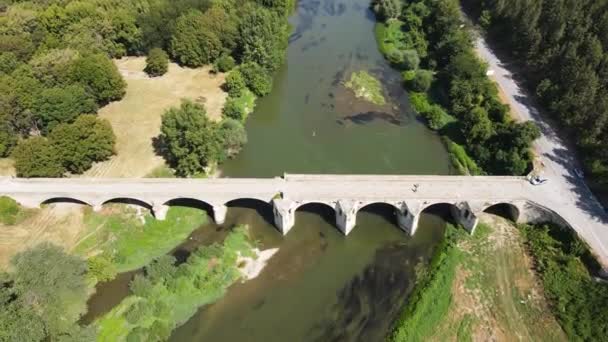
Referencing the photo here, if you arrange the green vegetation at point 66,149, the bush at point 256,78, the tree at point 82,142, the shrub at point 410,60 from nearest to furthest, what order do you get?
1. the green vegetation at point 66,149
2. the tree at point 82,142
3. the bush at point 256,78
4. the shrub at point 410,60

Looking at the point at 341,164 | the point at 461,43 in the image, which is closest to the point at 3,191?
the point at 341,164

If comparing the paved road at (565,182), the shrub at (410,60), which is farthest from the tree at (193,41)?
the paved road at (565,182)

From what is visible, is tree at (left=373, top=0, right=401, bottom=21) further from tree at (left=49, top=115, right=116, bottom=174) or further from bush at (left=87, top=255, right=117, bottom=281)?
bush at (left=87, top=255, right=117, bottom=281)

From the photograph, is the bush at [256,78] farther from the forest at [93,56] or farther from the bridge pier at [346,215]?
the bridge pier at [346,215]

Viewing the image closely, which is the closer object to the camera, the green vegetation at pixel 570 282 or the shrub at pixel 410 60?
the green vegetation at pixel 570 282

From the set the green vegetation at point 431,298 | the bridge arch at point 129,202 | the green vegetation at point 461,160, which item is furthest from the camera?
the green vegetation at point 461,160

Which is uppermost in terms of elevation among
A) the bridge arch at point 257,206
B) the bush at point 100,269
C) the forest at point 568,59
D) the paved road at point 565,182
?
the forest at point 568,59

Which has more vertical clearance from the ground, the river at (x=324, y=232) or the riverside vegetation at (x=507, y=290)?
the riverside vegetation at (x=507, y=290)

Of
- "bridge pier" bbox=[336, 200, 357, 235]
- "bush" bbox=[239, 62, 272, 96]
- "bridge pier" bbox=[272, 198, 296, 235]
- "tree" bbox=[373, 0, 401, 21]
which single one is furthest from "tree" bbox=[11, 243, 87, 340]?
"tree" bbox=[373, 0, 401, 21]

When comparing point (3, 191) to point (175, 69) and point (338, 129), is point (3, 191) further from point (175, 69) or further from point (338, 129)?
point (338, 129)

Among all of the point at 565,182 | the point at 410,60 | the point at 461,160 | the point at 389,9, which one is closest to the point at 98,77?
the point at 410,60
